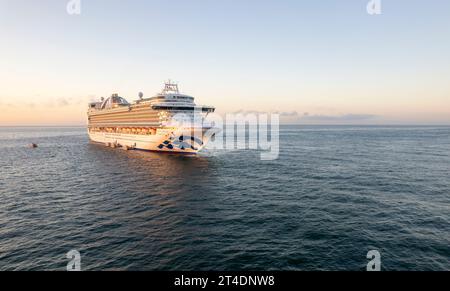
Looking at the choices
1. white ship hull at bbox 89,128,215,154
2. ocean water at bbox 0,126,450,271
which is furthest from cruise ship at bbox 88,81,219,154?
ocean water at bbox 0,126,450,271

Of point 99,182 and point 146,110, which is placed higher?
point 146,110

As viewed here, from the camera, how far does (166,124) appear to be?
6538 cm

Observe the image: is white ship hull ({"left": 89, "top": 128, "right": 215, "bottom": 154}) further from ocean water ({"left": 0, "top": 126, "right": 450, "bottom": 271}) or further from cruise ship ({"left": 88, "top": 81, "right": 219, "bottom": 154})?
ocean water ({"left": 0, "top": 126, "right": 450, "bottom": 271})

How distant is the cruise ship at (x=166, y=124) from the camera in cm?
6259

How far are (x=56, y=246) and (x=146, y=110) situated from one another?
56.9 metres

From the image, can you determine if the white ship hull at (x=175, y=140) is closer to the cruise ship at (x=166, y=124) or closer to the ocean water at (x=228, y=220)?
the cruise ship at (x=166, y=124)

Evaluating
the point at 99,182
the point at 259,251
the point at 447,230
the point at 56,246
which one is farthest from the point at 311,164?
the point at 56,246

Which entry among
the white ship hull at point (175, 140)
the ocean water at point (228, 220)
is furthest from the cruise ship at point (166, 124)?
the ocean water at point (228, 220)

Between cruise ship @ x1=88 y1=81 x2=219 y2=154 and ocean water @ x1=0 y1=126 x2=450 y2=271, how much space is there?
59.6 feet

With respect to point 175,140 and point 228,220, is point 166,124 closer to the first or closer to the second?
point 175,140

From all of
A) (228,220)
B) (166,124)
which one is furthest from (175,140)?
(228,220)

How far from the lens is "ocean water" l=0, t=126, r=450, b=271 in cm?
1817
